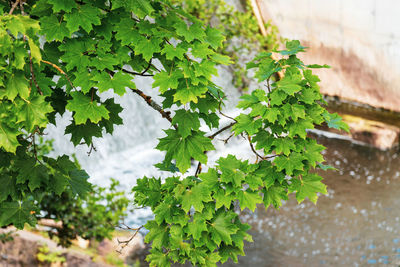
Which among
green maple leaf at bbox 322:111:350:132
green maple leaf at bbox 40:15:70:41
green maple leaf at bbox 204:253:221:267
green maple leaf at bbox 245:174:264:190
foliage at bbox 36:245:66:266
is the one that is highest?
green maple leaf at bbox 322:111:350:132

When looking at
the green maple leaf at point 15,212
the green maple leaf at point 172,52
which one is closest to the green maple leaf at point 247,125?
the green maple leaf at point 172,52

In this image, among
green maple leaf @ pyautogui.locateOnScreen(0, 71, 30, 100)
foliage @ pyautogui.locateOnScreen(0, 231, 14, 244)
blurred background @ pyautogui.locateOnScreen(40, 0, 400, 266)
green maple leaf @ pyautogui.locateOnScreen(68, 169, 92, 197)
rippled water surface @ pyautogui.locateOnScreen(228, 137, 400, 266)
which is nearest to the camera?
green maple leaf @ pyautogui.locateOnScreen(0, 71, 30, 100)

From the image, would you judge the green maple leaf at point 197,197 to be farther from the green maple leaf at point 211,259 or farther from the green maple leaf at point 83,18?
the green maple leaf at point 83,18

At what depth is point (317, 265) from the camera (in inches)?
170

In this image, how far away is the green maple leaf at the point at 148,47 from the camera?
1.50 meters

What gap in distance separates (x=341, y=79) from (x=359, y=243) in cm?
293

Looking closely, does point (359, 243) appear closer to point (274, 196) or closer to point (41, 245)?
point (41, 245)

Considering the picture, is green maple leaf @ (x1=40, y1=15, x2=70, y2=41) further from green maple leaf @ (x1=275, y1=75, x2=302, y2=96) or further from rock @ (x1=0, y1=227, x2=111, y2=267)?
rock @ (x1=0, y1=227, x2=111, y2=267)

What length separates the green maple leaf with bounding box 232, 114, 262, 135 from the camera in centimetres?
159

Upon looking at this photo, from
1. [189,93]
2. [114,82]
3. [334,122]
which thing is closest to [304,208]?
[334,122]

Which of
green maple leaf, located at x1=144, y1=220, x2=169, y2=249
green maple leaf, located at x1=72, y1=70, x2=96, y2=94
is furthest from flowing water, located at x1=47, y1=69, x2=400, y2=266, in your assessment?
green maple leaf, located at x1=72, y1=70, x2=96, y2=94

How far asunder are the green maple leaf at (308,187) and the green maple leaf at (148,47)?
Result: 0.67 metres

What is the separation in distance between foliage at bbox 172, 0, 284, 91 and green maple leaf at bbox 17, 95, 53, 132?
16.1 ft

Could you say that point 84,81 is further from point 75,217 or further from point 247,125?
point 75,217
